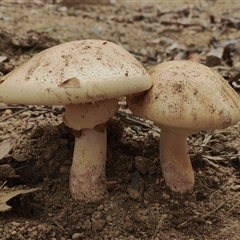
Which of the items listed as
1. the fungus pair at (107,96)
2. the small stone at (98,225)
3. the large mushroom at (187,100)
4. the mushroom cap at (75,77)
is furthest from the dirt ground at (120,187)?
the mushroom cap at (75,77)

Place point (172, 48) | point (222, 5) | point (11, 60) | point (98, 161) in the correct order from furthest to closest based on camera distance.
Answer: point (222, 5), point (172, 48), point (11, 60), point (98, 161)

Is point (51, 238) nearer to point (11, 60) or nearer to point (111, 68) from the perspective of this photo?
point (111, 68)

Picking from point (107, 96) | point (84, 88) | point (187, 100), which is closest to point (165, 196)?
point (187, 100)

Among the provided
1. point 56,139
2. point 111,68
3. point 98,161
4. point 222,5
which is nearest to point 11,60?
point 56,139

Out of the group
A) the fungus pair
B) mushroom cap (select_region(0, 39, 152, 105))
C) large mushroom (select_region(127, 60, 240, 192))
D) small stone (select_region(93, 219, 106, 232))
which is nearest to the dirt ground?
small stone (select_region(93, 219, 106, 232))

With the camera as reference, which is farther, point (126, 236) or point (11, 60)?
point (11, 60)

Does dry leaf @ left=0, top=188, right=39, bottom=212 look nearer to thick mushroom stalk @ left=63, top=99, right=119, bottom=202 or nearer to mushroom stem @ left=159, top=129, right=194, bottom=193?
thick mushroom stalk @ left=63, top=99, right=119, bottom=202

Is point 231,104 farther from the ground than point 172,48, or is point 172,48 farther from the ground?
point 231,104
